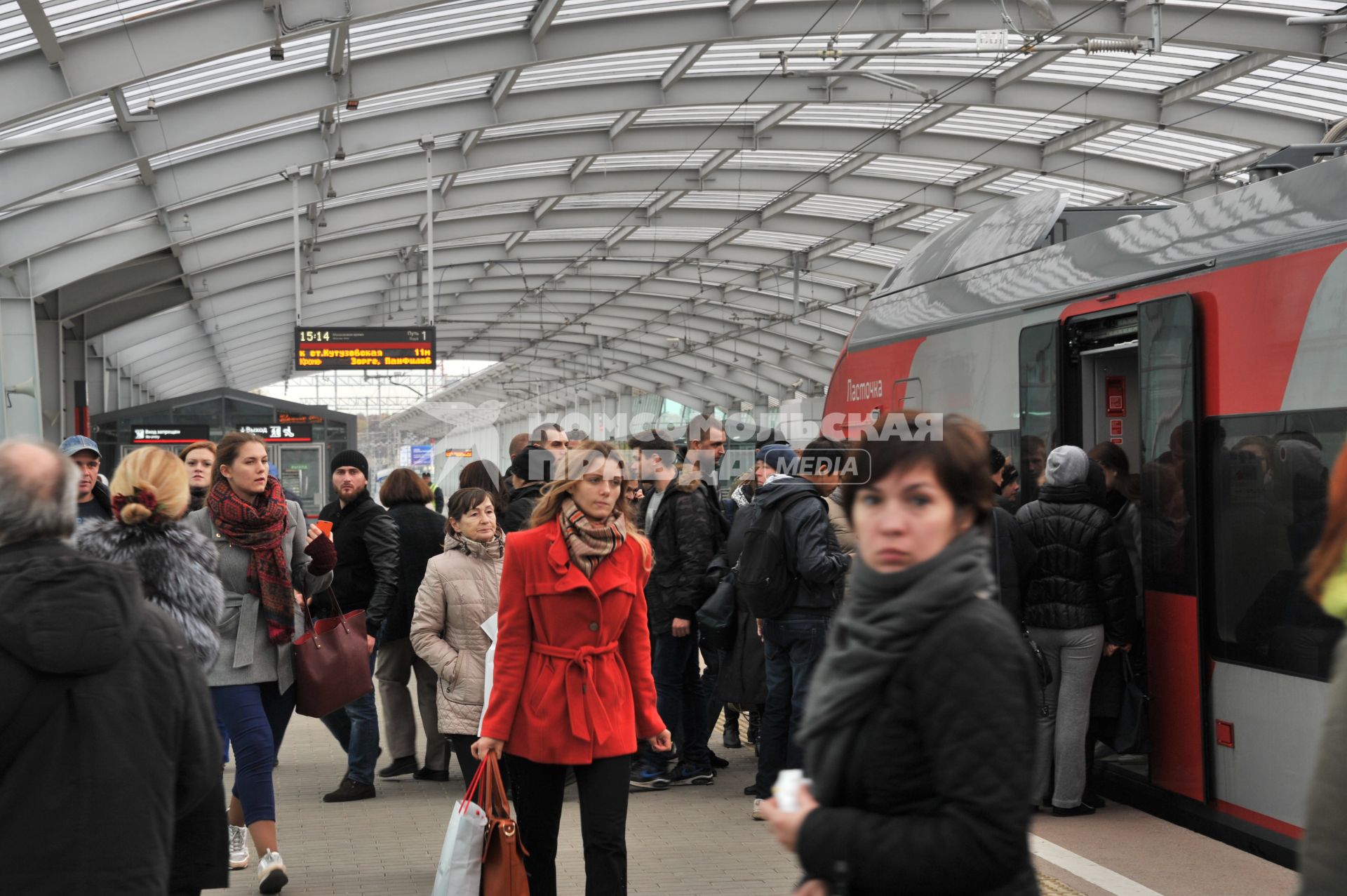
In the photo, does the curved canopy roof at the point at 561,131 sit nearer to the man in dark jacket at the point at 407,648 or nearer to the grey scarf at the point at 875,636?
the man in dark jacket at the point at 407,648

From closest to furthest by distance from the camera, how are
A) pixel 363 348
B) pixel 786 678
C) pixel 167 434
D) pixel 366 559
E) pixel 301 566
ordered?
pixel 301 566 < pixel 786 678 < pixel 366 559 < pixel 363 348 < pixel 167 434

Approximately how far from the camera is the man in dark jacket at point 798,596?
6.18m

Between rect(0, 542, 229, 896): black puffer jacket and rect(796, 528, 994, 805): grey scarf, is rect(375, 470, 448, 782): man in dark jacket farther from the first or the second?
rect(796, 528, 994, 805): grey scarf

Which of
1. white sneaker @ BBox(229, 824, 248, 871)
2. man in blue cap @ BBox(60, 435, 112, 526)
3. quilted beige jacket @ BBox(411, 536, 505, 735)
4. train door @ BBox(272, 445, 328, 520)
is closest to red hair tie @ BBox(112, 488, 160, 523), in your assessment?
quilted beige jacket @ BBox(411, 536, 505, 735)

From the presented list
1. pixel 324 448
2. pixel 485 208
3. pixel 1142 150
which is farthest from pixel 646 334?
pixel 1142 150

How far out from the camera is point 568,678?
416 centimetres

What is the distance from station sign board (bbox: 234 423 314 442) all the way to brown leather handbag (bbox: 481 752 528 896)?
65.3 ft

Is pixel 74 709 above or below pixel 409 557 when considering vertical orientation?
above

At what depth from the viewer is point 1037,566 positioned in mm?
6301

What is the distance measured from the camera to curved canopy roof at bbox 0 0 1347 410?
1539cm

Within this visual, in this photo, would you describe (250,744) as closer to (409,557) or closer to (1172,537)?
(409,557)

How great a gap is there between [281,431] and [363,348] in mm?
3227

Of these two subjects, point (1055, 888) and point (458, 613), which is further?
point (458, 613)

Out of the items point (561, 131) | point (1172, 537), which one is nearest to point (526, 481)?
point (1172, 537)
